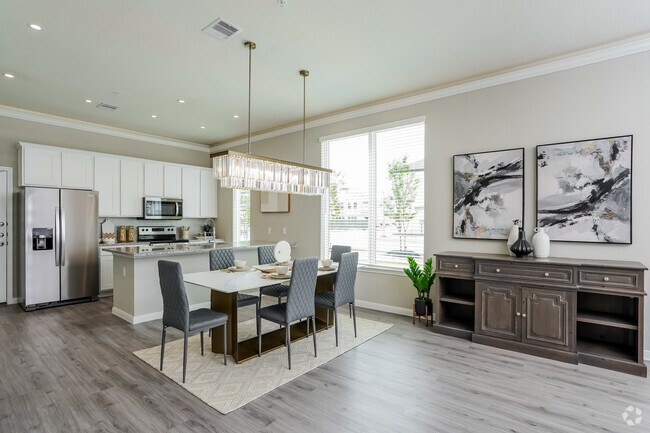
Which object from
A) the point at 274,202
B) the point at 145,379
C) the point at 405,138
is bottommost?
the point at 145,379

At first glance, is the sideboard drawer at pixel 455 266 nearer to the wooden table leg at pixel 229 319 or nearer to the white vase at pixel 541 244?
the white vase at pixel 541 244

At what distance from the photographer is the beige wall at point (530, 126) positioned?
10.4ft

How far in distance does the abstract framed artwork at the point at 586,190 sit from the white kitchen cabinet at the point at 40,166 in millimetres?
6721

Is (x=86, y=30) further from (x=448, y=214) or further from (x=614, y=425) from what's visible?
(x=614, y=425)

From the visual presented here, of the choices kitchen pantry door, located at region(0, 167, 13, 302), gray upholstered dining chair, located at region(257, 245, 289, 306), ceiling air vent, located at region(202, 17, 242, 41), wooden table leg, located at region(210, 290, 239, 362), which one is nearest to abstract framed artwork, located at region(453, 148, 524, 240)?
gray upholstered dining chair, located at region(257, 245, 289, 306)

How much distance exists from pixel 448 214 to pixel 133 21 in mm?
3862

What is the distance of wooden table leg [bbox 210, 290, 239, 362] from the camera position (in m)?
3.12

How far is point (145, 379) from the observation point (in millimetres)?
2791

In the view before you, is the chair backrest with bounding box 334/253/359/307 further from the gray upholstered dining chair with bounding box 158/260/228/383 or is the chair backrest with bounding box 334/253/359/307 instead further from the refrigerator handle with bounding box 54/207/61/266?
the refrigerator handle with bounding box 54/207/61/266

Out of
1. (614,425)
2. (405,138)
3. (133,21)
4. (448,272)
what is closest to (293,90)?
(405,138)

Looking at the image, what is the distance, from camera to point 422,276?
165 inches

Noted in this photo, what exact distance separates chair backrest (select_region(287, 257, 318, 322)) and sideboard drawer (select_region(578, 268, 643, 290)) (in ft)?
8.19

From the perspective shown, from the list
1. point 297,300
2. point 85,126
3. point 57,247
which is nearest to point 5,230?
point 57,247

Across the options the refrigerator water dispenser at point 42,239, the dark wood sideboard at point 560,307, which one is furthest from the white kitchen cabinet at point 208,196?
the dark wood sideboard at point 560,307
